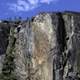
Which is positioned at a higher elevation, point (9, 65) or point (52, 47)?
point (52, 47)

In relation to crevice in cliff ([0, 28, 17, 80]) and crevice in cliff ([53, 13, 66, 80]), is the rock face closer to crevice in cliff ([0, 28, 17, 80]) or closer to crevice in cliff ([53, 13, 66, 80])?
crevice in cliff ([53, 13, 66, 80])

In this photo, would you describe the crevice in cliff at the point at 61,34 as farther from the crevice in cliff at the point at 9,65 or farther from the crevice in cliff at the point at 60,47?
the crevice in cliff at the point at 9,65

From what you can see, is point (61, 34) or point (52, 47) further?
point (61, 34)

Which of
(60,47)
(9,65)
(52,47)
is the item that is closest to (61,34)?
(60,47)

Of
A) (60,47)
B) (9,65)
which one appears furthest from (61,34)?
(9,65)

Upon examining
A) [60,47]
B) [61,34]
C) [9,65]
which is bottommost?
[9,65]

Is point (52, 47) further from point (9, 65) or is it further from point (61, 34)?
point (9, 65)

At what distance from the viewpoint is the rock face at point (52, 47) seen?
24516 millimetres

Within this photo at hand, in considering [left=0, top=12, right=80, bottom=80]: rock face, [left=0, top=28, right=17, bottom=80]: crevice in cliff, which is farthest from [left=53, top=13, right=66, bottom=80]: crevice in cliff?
[left=0, top=28, right=17, bottom=80]: crevice in cliff

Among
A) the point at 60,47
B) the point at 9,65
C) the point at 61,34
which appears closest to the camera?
the point at 60,47

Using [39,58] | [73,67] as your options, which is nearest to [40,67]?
[39,58]

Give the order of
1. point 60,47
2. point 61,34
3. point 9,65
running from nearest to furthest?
point 60,47 < point 61,34 < point 9,65

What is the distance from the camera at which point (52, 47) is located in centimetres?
2481

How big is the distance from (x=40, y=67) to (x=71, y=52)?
2.16 meters
